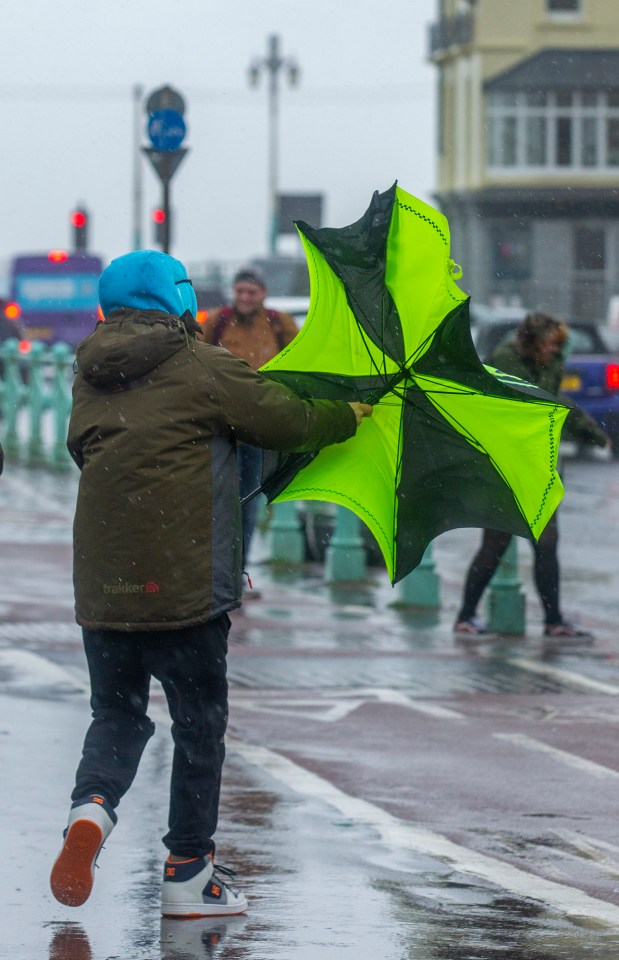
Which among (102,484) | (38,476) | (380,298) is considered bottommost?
(38,476)

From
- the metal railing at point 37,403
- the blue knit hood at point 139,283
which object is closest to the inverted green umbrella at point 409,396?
the blue knit hood at point 139,283

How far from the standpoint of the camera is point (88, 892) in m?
5.43

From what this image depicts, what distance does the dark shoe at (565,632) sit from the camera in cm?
1169

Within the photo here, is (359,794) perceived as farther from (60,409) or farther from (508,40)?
(508,40)

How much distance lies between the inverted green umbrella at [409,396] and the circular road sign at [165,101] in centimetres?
1045

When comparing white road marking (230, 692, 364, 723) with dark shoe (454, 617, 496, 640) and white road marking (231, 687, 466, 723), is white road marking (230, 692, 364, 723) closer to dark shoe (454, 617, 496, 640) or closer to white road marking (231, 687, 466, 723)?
white road marking (231, 687, 466, 723)

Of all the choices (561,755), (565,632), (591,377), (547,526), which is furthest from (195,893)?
(591,377)

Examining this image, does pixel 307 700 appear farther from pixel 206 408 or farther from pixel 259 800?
pixel 206 408

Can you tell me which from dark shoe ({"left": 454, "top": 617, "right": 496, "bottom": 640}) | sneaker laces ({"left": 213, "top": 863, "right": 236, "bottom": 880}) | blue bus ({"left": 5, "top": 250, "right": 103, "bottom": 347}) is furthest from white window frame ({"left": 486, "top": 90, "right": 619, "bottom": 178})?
sneaker laces ({"left": 213, "top": 863, "right": 236, "bottom": 880})

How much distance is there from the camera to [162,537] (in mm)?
5555

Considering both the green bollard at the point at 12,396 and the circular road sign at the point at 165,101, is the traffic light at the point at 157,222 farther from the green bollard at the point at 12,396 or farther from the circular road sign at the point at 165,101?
the green bollard at the point at 12,396

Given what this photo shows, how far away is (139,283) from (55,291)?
45.8 m

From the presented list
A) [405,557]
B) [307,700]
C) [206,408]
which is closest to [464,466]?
[405,557]

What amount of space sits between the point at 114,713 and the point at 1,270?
48.6 m
